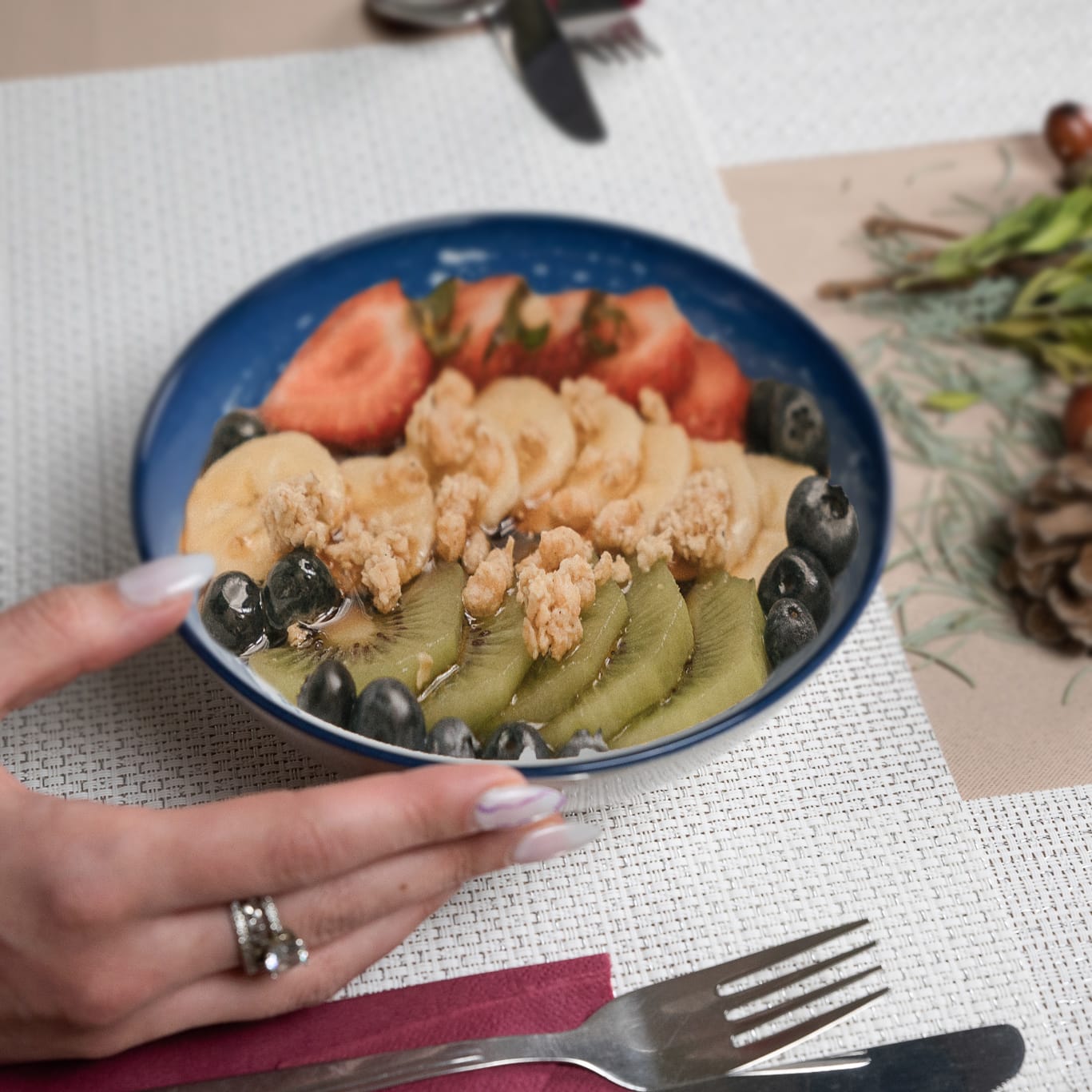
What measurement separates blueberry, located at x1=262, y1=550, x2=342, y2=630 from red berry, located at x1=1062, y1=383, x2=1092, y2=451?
59cm

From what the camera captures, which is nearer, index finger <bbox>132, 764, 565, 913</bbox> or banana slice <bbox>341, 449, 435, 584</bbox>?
index finger <bbox>132, 764, 565, 913</bbox>

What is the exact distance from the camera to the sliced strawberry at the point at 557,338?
0.83 meters

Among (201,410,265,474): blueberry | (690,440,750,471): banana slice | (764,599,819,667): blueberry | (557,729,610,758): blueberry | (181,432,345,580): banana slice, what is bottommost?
(764,599,819,667): blueberry

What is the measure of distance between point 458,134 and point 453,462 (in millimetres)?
498

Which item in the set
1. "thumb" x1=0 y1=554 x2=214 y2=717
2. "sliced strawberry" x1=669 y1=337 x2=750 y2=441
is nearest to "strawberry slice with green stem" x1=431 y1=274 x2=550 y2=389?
"sliced strawberry" x1=669 y1=337 x2=750 y2=441

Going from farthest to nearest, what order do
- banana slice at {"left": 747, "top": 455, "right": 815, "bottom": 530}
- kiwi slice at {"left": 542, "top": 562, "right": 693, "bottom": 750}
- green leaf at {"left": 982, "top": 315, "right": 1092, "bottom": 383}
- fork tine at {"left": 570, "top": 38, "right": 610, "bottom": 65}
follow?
fork tine at {"left": 570, "top": 38, "right": 610, "bottom": 65}, green leaf at {"left": 982, "top": 315, "right": 1092, "bottom": 383}, banana slice at {"left": 747, "top": 455, "right": 815, "bottom": 530}, kiwi slice at {"left": 542, "top": 562, "right": 693, "bottom": 750}

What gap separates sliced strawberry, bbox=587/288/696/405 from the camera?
815 mm

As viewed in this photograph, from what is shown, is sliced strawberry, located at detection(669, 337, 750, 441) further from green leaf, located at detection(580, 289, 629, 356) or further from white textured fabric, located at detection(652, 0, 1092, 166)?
white textured fabric, located at detection(652, 0, 1092, 166)

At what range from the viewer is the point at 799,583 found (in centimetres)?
67

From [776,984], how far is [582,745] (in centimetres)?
16

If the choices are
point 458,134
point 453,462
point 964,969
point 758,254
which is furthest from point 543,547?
point 458,134

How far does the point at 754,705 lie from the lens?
588mm

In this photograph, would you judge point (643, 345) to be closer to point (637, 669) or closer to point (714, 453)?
point (714, 453)

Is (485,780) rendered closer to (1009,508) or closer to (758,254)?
(1009,508)
